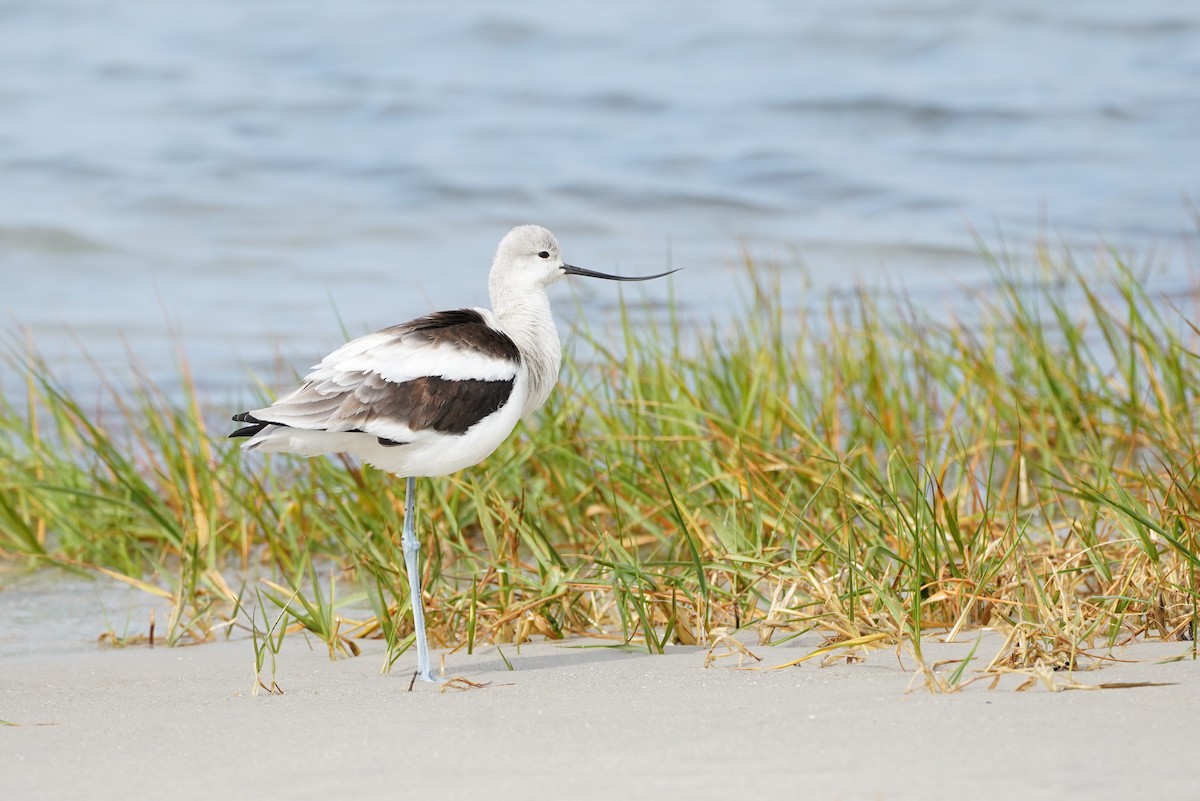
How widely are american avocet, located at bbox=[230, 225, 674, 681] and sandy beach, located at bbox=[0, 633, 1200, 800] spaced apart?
1.76 ft

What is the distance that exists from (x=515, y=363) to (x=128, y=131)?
13489 millimetres

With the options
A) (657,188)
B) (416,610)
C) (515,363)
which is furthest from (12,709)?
(657,188)

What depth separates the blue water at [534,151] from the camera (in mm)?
11672

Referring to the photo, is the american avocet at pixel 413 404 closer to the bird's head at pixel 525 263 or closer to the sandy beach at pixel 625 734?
the bird's head at pixel 525 263

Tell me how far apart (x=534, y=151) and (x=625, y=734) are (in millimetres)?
12866

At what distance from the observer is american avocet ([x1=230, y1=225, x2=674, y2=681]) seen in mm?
4172

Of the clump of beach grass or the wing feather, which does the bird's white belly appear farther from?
the clump of beach grass

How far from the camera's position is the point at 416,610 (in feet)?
14.0

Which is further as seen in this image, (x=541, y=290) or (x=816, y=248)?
(x=816, y=248)

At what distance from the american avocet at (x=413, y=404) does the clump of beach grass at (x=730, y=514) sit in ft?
1.21

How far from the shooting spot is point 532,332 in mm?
4672

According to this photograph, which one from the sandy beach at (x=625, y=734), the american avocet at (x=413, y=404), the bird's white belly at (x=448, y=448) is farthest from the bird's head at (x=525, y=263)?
the sandy beach at (x=625, y=734)

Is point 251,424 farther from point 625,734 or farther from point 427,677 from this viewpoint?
point 625,734

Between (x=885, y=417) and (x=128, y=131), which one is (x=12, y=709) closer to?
(x=885, y=417)
